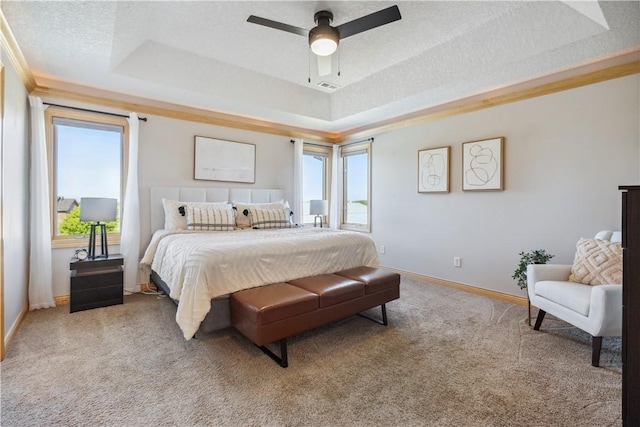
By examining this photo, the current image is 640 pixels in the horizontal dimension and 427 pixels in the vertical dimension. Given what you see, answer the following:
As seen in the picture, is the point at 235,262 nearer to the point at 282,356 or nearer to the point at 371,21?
the point at 282,356

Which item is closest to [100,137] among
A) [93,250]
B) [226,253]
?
[93,250]

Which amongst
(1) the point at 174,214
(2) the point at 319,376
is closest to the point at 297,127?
(1) the point at 174,214

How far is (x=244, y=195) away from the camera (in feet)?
15.6

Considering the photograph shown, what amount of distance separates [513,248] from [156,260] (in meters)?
4.05

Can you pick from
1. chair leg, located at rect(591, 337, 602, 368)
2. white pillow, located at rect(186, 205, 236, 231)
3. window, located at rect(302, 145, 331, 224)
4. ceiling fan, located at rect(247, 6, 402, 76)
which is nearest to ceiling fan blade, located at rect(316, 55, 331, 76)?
ceiling fan, located at rect(247, 6, 402, 76)

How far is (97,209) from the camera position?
3.23 m

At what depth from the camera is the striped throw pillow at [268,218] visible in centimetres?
406

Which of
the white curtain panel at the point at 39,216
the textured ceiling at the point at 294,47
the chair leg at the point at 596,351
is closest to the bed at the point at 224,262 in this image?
the white curtain panel at the point at 39,216

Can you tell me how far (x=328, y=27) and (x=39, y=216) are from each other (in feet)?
11.2

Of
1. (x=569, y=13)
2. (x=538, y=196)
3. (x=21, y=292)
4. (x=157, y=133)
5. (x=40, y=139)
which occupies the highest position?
(x=569, y=13)

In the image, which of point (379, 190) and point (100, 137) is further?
point (379, 190)

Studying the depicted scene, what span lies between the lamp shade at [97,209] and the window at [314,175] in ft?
9.87

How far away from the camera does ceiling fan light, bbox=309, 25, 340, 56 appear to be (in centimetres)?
231

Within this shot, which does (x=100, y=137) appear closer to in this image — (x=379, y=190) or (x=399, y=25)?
(x=399, y=25)
